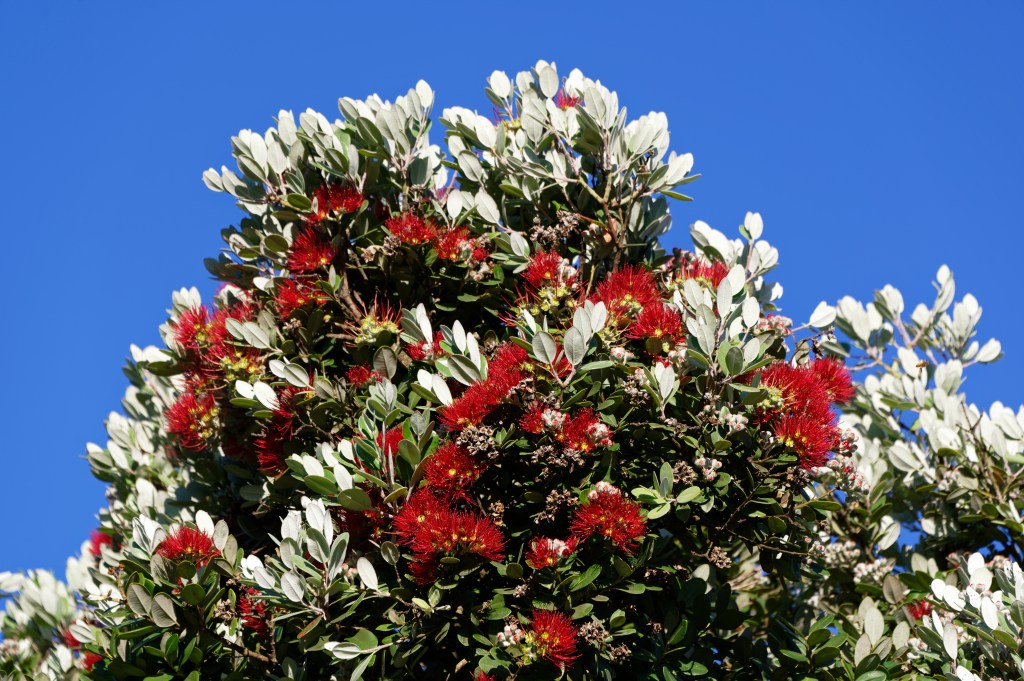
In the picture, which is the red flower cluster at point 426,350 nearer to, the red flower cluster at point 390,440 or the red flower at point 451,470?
the red flower cluster at point 390,440

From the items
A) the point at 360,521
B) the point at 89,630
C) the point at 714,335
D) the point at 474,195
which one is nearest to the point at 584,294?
the point at 714,335

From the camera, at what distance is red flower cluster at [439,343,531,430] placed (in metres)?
4.55

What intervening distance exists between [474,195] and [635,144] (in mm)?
1052

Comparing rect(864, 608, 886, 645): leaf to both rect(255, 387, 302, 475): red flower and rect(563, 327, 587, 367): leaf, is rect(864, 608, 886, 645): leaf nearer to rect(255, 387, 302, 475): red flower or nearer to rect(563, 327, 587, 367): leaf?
rect(563, 327, 587, 367): leaf

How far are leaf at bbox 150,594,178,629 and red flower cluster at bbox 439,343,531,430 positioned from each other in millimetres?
1542

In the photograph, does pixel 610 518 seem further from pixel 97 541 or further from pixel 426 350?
pixel 97 541

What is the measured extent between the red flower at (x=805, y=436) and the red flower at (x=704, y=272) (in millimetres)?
837

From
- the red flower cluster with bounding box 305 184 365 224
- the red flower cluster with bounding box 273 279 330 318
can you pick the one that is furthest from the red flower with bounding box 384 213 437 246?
the red flower cluster with bounding box 273 279 330 318

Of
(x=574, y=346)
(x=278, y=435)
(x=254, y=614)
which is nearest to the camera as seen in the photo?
(x=574, y=346)

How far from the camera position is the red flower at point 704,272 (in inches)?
202

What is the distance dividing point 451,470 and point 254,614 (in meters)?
1.27

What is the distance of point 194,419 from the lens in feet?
18.3

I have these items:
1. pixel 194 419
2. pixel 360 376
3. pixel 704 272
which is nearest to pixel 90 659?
pixel 194 419

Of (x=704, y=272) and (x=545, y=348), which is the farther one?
(x=704, y=272)
